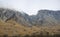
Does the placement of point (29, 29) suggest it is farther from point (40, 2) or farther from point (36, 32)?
point (40, 2)

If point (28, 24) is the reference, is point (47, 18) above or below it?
above

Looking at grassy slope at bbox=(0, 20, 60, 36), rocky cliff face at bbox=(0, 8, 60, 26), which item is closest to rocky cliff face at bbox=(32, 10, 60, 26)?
rocky cliff face at bbox=(0, 8, 60, 26)

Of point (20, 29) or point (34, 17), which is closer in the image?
point (20, 29)

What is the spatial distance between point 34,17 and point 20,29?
558mm

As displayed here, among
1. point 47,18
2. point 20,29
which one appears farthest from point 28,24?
point 47,18

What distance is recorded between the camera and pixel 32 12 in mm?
5492

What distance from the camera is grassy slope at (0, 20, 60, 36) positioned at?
5.14 m

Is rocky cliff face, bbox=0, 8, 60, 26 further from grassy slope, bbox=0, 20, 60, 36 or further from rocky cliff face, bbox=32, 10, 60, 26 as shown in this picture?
grassy slope, bbox=0, 20, 60, 36

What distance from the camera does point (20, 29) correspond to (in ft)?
17.2

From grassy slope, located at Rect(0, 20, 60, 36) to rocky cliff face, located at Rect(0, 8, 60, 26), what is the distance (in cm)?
12

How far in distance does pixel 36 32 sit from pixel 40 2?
100cm

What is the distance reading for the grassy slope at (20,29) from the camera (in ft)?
16.9

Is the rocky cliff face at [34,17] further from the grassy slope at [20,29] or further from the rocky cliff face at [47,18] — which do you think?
the grassy slope at [20,29]

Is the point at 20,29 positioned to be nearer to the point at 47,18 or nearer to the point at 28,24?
the point at 28,24
